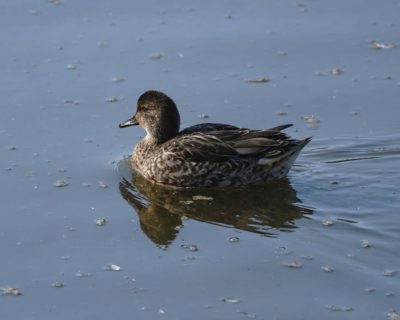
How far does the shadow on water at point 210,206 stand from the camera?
10.1 metres

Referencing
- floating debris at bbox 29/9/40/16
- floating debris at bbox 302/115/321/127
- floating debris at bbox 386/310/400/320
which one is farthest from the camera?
floating debris at bbox 29/9/40/16

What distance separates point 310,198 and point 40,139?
297cm

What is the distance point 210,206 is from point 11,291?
255cm

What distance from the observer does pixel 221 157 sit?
11.2 meters

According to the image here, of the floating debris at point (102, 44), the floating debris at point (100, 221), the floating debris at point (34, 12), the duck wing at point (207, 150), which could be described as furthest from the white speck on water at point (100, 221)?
the floating debris at point (34, 12)

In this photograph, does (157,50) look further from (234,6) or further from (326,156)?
(326,156)

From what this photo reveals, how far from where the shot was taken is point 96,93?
12.5 metres

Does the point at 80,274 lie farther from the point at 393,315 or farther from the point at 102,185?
the point at 393,315

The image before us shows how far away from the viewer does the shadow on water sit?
10.1 meters

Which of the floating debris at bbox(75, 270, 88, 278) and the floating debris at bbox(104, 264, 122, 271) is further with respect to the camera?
the floating debris at bbox(104, 264, 122, 271)

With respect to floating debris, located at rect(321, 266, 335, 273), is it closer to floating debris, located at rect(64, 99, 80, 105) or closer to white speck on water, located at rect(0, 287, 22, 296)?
white speck on water, located at rect(0, 287, 22, 296)

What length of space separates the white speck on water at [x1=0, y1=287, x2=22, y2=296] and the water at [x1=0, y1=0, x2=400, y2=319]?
6cm

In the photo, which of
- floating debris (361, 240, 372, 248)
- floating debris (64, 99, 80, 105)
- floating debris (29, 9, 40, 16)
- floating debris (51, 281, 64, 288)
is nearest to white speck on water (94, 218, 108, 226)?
floating debris (51, 281, 64, 288)

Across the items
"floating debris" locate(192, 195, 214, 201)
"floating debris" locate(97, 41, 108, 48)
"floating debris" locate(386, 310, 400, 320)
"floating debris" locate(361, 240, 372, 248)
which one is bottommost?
"floating debris" locate(192, 195, 214, 201)
